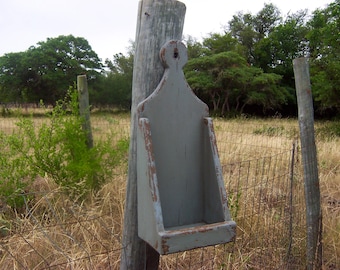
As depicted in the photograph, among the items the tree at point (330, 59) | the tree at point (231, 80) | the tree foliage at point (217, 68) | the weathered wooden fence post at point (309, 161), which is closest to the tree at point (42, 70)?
the tree foliage at point (217, 68)

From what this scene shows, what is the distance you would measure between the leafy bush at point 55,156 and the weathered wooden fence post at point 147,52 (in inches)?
67.1

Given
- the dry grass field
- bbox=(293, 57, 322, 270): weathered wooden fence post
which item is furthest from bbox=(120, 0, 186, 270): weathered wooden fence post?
bbox=(293, 57, 322, 270): weathered wooden fence post

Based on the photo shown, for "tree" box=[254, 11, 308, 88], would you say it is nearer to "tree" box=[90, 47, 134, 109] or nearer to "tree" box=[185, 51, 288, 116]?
"tree" box=[185, 51, 288, 116]

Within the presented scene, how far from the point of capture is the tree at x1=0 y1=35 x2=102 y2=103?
25.5m

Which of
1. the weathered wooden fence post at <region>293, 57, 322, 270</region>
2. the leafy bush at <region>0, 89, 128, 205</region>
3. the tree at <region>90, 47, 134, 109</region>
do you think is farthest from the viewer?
the tree at <region>90, 47, 134, 109</region>

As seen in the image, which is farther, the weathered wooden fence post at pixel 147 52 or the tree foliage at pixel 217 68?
the tree foliage at pixel 217 68

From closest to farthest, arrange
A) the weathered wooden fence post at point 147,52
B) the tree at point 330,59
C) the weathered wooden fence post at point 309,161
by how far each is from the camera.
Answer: the weathered wooden fence post at point 147,52 < the weathered wooden fence post at point 309,161 < the tree at point 330,59

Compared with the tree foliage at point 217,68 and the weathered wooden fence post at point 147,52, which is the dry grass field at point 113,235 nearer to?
the weathered wooden fence post at point 147,52

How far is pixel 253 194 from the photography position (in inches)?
135

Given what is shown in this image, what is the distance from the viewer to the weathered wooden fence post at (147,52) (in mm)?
Answer: 1222

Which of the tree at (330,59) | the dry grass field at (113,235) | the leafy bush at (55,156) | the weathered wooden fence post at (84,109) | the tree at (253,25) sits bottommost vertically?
the dry grass field at (113,235)

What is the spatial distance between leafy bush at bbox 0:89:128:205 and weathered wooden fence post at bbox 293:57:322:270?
179 cm

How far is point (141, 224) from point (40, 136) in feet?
7.01

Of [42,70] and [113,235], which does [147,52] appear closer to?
[113,235]
